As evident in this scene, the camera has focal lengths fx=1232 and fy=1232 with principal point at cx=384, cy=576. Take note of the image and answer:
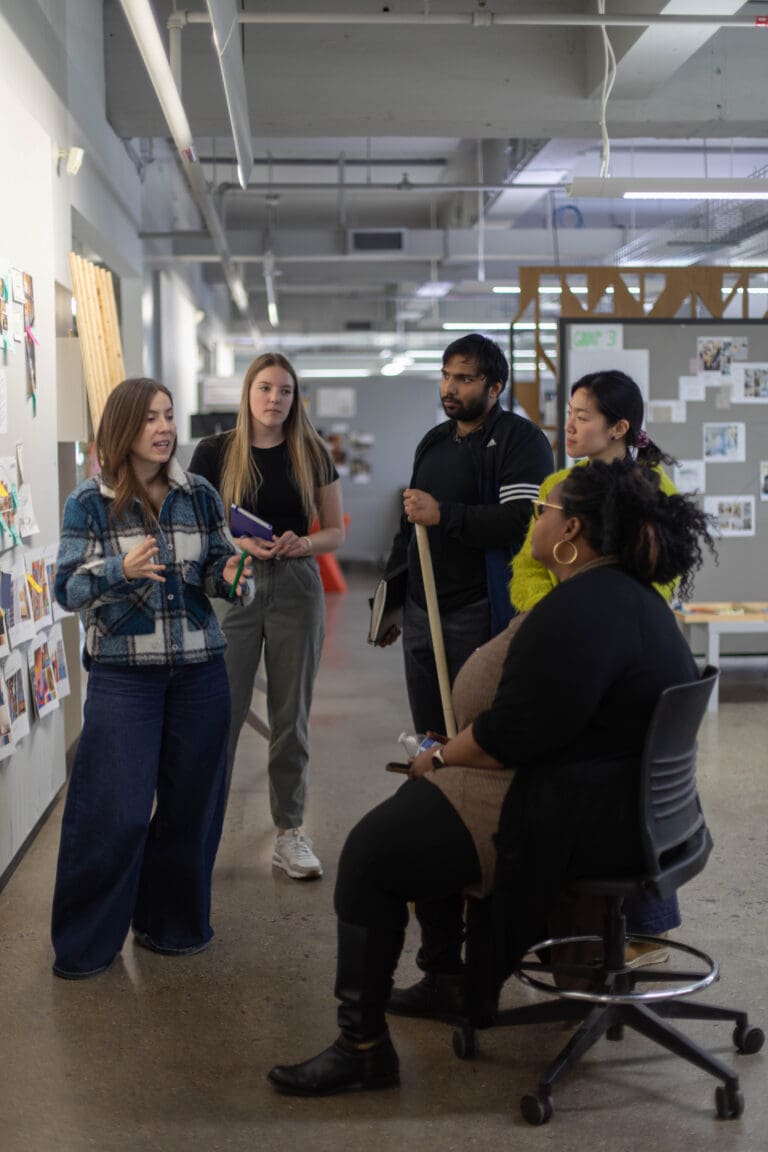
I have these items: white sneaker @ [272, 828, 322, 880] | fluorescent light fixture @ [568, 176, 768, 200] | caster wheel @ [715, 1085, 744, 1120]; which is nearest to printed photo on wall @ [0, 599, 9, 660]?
white sneaker @ [272, 828, 322, 880]

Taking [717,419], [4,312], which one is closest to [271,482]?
[4,312]

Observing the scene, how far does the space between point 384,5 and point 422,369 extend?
14.5 meters

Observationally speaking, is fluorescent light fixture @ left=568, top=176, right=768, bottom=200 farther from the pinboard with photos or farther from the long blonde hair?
the long blonde hair

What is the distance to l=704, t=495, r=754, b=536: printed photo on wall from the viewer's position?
7.07m

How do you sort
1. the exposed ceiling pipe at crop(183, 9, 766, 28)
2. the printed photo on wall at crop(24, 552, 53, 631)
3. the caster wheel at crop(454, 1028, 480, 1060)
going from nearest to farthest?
the caster wheel at crop(454, 1028, 480, 1060), the printed photo on wall at crop(24, 552, 53, 631), the exposed ceiling pipe at crop(183, 9, 766, 28)

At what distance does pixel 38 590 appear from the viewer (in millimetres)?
3945

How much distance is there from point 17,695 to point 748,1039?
7.36 feet

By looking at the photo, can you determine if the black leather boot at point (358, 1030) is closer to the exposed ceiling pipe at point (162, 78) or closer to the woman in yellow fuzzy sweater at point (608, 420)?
the woman in yellow fuzzy sweater at point (608, 420)

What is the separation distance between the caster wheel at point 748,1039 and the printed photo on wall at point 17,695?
2127mm

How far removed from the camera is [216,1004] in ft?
9.32

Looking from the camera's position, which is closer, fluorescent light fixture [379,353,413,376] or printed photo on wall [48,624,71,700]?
printed photo on wall [48,624,71,700]

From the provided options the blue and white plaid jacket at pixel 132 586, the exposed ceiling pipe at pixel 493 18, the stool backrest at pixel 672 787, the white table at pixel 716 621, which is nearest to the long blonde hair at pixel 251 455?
the blue and white plaid jacket at pixel 132 586

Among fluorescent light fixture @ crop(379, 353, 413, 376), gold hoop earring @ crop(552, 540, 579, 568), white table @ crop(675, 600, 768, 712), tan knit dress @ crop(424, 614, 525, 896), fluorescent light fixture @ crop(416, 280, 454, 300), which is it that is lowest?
→ white table @ crop(675, 600, 768, 712)

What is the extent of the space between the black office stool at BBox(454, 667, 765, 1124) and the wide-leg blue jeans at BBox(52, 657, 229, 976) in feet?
2.87
